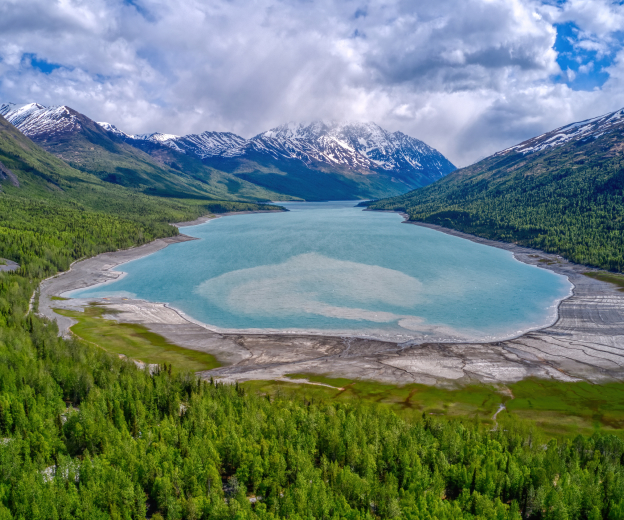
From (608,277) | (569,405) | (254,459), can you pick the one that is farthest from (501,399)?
(608,277)

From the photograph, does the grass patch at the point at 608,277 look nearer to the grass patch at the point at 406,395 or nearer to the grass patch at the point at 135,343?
the grass patch at the point at 406,395

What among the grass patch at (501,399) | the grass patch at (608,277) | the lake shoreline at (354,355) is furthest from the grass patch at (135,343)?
the grass patch at (608,277)

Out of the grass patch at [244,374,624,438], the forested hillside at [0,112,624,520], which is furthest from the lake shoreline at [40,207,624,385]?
the forested hillside at [0,112,624,520]

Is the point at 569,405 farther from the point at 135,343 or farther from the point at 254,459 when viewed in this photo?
the point at 135,343

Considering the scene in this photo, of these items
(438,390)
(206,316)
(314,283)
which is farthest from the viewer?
(314,283)

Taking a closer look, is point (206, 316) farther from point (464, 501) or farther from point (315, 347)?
point (464, 501)

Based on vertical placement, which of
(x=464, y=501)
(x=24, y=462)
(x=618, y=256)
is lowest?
(x=24, y=462)

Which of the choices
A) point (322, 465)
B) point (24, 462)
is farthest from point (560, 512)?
point (24, 462)
